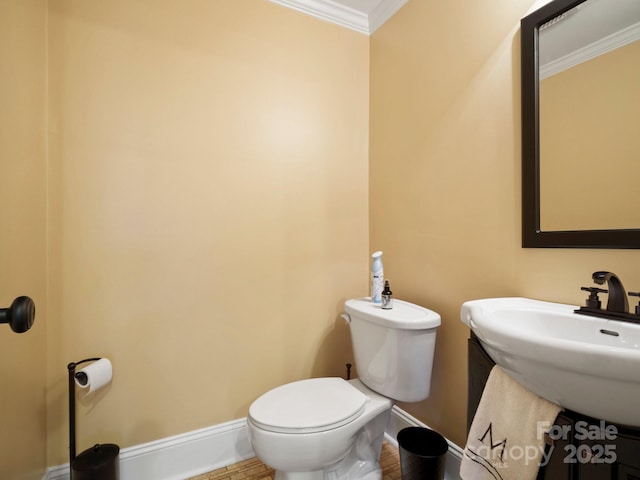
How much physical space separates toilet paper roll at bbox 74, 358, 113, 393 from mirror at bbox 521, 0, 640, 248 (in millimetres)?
1657

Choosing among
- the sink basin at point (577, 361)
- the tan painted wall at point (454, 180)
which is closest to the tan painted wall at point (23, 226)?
the sink basin at point (577, 361)

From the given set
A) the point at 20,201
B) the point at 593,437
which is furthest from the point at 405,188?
the point at 20,201

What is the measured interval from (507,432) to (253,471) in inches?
48.2

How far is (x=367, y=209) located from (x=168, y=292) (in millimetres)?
1182

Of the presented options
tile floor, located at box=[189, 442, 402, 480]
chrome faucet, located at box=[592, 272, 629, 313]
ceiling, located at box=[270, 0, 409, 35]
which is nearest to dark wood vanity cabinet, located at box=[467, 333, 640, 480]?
chrome faucet, located at box=[592, 272, 629, 313]

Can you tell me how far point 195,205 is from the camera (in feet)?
4.77

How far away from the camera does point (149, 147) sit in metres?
1.38

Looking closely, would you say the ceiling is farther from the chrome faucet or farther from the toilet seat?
the toilet seat

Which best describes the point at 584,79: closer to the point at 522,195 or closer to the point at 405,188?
the point at 522,195

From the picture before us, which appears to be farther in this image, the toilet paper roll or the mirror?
the toilet paper roll

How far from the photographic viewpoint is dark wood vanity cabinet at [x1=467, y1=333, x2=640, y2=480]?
0.56 m

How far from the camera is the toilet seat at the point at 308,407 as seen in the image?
1068 millimetres

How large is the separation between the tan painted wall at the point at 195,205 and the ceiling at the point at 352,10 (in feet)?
0.18

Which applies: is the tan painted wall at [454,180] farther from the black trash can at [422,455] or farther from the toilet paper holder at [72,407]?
the toilet paper holder at [72,407]
